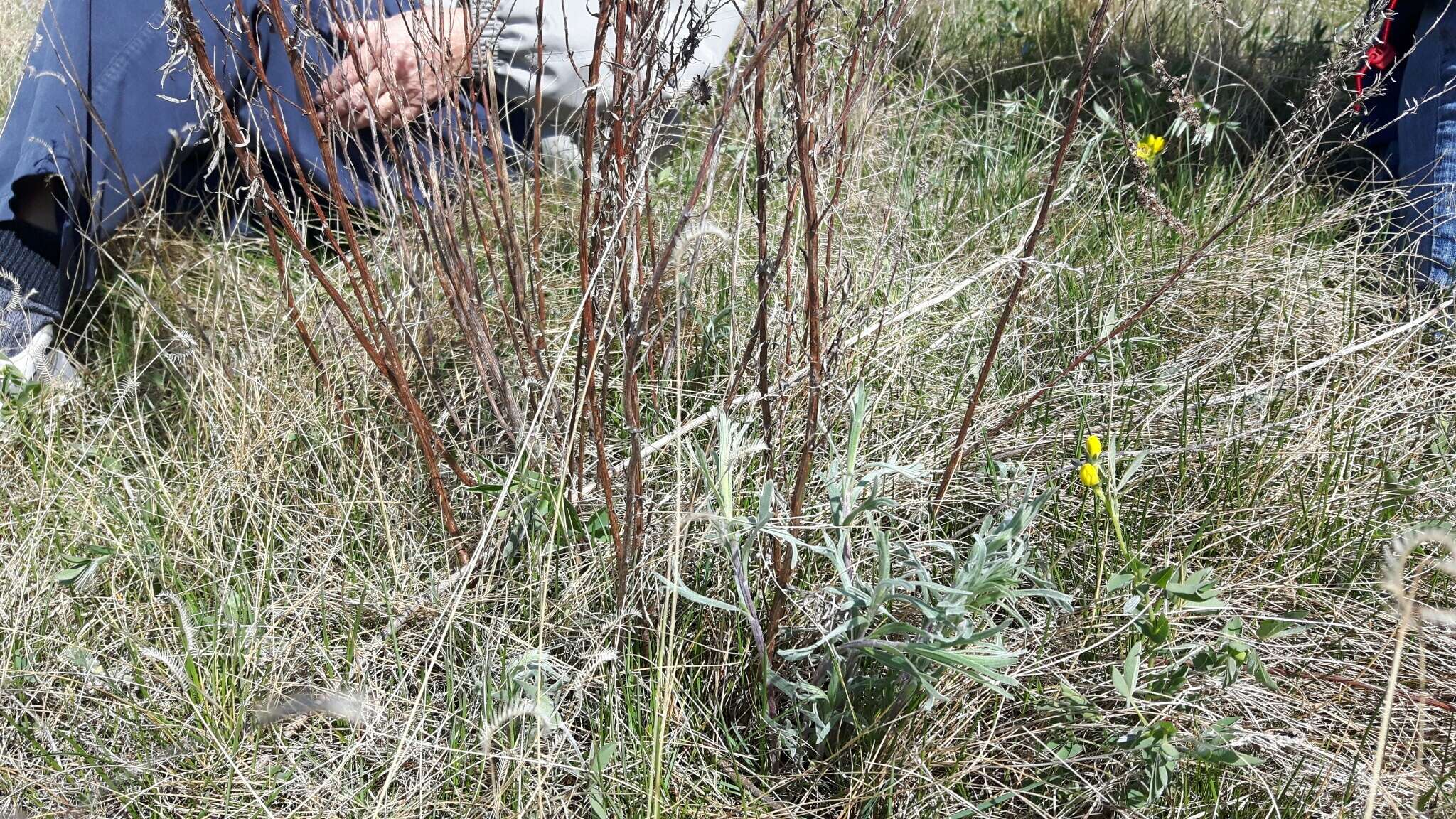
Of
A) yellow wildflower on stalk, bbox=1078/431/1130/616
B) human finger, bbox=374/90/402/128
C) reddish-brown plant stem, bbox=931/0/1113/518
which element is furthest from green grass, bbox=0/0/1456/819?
human finger, bbox=374/90/402/128

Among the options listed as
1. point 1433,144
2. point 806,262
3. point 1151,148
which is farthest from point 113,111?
point 1433,144

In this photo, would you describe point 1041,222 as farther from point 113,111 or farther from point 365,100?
point 113,111

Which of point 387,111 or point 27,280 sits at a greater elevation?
point 387,111

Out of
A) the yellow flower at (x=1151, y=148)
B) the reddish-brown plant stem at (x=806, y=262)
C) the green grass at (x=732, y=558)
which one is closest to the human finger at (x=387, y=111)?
the green grass at (x=732, y=558)

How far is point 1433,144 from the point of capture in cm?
191

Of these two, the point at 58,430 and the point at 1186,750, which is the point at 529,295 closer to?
the point at 58,430

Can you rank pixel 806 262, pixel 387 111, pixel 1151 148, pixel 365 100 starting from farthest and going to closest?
1. pixel 1151 148
2. pixel 387 111
3. pixel 365 100
4. pixel 806 262

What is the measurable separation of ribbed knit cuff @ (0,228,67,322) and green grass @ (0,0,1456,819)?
0.27 ft

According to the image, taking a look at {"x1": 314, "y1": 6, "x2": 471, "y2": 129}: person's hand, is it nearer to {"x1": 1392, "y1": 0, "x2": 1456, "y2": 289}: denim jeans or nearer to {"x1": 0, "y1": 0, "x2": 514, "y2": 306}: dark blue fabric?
{"x1": 0, "y1": 0, "x2": 514, "y2": 306}: dark blue fabric

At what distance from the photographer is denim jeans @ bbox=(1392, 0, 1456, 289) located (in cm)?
183

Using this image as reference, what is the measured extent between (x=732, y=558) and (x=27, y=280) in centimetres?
139

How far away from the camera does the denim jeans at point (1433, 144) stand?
1830 mm

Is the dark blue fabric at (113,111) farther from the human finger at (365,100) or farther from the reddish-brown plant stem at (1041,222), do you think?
the reddish-brown plant stem at (1041,222)

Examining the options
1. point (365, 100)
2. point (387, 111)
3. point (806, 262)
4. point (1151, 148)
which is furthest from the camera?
point (1151, 148)
